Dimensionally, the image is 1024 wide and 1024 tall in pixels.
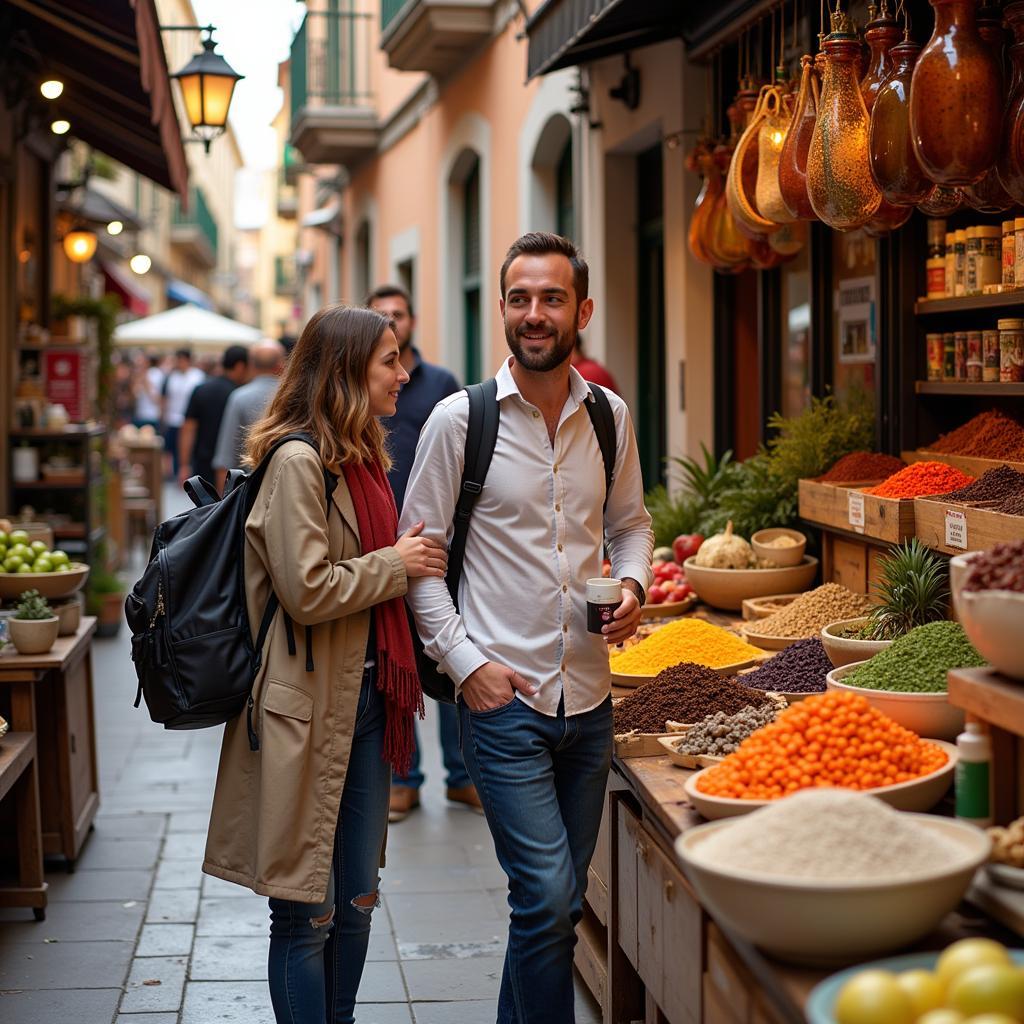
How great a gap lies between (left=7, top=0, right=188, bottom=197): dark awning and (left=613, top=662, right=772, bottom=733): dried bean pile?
4.19 meters

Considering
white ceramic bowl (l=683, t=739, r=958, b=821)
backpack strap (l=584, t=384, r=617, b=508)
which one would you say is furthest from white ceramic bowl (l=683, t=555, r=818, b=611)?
white ceramic bowl (l=683, t=739, r=958, b=821)

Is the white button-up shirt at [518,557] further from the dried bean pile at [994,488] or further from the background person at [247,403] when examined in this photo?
the background person at [247,403]

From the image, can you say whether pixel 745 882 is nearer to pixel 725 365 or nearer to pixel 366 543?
pixel 366 543

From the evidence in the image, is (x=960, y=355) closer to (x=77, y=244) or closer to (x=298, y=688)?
(x=298, y=688)

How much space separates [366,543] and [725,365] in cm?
451

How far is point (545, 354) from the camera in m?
3.44

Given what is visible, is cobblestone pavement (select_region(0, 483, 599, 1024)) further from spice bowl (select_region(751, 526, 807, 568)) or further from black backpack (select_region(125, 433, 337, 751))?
spice bowl (select_region(751, 526, 807, 568))

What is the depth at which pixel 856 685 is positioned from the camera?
3.55 m

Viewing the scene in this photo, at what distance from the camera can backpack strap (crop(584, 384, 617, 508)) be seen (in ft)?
12.0

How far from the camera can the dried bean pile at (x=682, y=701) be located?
4000mm

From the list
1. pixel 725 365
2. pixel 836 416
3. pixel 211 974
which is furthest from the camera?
pixel 725 365

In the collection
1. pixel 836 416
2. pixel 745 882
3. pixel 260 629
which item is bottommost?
pixel 745 882

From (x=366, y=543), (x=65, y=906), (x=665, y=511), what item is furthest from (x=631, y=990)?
(x=665, y=511)

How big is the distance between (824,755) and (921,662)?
641 millimetres
